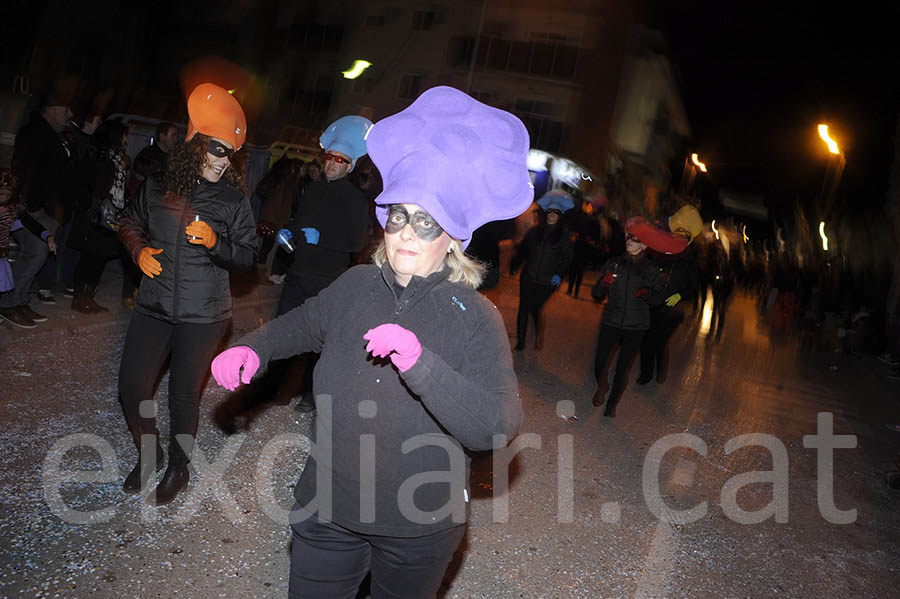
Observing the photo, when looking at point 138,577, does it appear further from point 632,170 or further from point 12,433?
point 632,170

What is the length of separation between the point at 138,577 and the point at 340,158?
3.25 metres

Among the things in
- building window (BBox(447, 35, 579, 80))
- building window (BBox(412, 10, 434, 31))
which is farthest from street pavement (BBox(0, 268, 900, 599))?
building window (BBox(412, 10, 434, 31))

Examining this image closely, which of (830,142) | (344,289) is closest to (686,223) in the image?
(344,289)

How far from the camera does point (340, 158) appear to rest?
17.3ft

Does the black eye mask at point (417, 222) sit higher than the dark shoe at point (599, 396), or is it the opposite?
the black eye mask at point (417, 222)

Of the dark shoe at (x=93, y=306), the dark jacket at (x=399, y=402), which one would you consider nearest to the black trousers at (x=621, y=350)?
the dark jacket at (x=399, y=402)

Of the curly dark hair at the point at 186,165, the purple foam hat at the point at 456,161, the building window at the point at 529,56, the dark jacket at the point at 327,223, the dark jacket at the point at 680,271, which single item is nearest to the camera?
the purple foam hat at the point at 456,161

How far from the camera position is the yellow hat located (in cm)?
814

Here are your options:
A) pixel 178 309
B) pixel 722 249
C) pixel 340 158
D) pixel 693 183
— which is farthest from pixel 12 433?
pixel 693 183

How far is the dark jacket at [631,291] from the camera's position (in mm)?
6992

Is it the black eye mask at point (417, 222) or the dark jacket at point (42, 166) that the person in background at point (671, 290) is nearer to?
the black eye mask at point (417, 222)

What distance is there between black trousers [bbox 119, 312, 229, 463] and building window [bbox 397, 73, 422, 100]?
3819cm

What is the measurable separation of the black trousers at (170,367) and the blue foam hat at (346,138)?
2002 mm

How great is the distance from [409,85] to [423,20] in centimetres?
381
